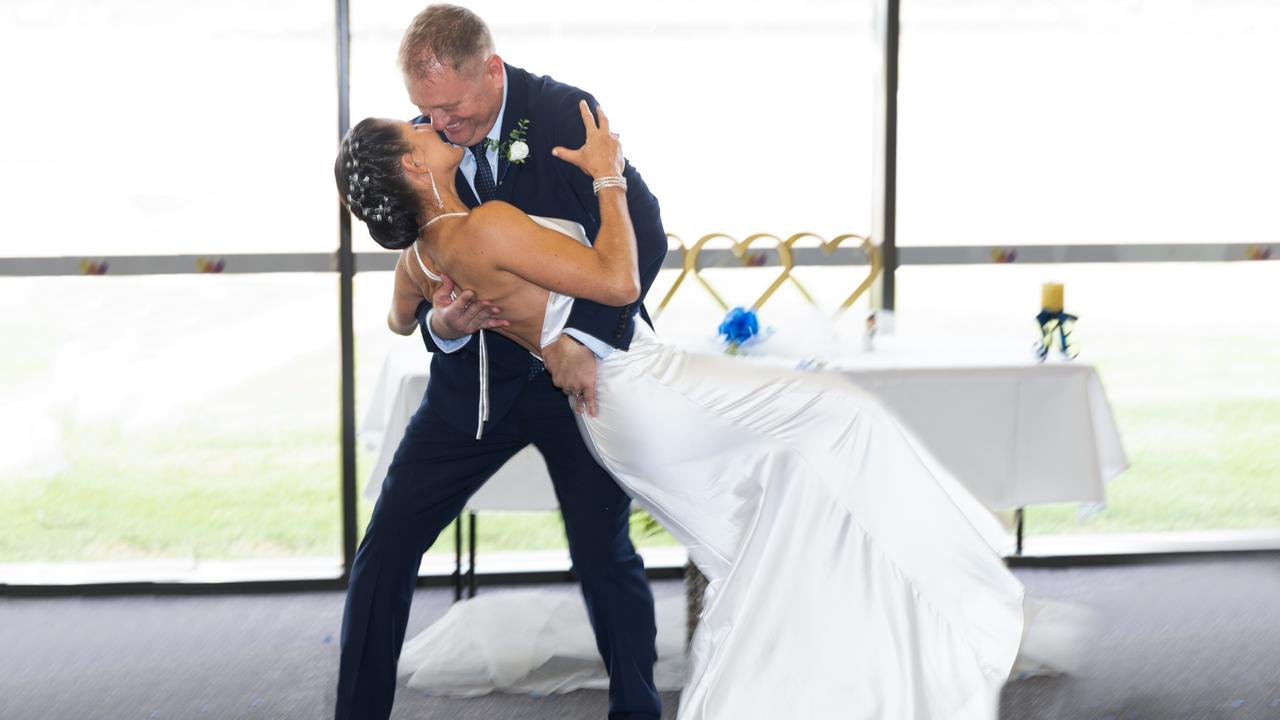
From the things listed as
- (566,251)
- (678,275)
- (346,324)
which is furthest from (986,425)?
(346,324)

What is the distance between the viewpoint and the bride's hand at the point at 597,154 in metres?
2.16

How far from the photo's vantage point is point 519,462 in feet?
10.7

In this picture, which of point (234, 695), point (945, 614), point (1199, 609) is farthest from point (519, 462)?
point (1199, 609)

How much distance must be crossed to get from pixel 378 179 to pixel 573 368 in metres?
0.46

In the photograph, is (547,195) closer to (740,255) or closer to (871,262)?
(740,255)

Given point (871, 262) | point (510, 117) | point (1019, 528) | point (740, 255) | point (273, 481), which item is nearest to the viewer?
point (510, 117)

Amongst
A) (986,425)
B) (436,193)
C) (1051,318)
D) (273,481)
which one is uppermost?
(436,193)

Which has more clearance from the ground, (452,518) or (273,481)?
(452,518)

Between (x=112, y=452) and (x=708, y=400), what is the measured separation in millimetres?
3122

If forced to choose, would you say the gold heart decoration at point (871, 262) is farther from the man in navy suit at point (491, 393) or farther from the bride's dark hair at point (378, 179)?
the bride's dark hair at point (378, 179)

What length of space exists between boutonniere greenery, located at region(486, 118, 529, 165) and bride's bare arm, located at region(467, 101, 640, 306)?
0.47 feet

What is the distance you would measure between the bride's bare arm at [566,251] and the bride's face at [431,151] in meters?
0.09

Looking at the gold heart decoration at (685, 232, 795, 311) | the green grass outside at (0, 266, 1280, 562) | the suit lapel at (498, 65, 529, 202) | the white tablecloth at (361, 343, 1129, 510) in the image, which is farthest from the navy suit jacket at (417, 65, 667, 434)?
the green grass outside at (0, 266, 1280, 562)

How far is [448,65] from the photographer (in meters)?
2.13
